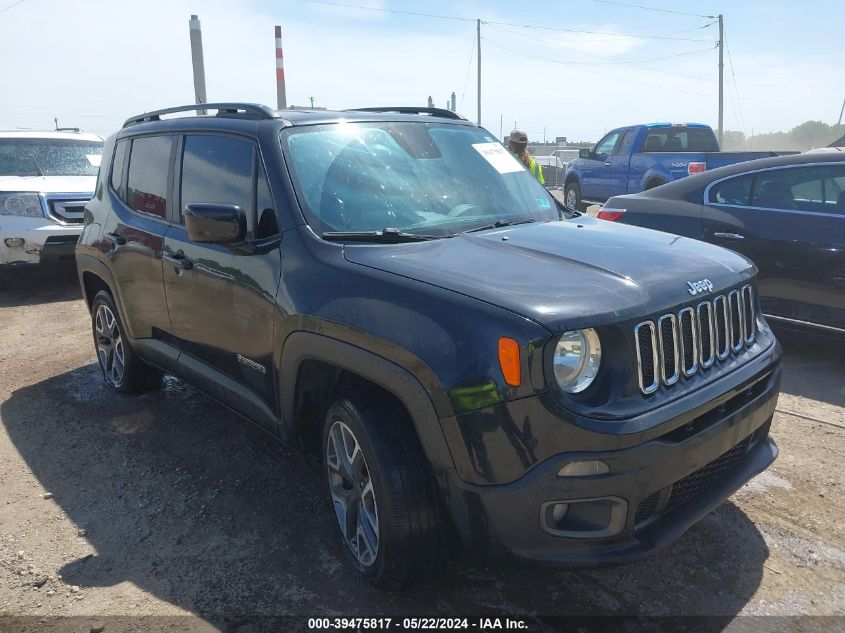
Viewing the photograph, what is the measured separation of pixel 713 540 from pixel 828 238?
285 cm

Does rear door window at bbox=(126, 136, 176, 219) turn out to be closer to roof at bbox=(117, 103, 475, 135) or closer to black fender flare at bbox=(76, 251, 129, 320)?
roof at bbox=(117, 103, 475, 135)

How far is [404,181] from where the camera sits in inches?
134

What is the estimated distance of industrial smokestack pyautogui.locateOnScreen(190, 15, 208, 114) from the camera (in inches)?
483

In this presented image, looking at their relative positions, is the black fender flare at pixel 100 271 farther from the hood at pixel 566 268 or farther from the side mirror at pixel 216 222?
the hood at pixel 566 268

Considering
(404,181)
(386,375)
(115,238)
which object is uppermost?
(404,181)

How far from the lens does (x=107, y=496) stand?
3.74 m

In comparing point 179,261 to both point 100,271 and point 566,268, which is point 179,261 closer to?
point 100,271

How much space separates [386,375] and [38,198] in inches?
301

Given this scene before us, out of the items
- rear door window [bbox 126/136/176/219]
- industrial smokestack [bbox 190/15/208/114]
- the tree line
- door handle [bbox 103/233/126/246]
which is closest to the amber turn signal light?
rear door window [bbox 126/136/176/219]

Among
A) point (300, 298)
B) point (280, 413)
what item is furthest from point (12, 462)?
point (300, 298)

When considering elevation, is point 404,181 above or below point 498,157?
below

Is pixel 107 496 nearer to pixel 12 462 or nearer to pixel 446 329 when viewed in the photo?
pixel 12 462

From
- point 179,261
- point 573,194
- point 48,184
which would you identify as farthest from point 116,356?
point 573,194

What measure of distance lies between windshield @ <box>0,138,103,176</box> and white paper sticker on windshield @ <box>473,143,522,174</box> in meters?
7.29
